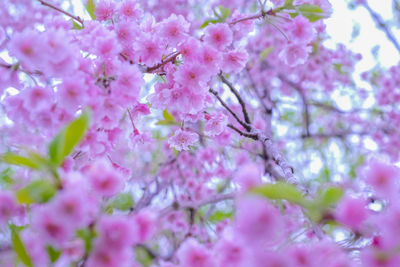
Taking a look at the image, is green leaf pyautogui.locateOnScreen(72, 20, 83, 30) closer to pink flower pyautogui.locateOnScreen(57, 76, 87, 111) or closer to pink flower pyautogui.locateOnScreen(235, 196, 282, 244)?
pink flower pyautogui.locateOnScreen(57, 76, 87, 111)

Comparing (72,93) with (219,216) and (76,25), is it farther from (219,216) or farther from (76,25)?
(219,216)

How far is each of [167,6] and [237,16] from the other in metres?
4.61

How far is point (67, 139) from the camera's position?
35.8 inches

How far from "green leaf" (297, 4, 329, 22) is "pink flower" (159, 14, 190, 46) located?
0.56 metres

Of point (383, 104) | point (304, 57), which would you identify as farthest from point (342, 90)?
point (304, 57)

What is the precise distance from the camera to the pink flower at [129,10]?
1680mm

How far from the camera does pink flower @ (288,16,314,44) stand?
5.67ft

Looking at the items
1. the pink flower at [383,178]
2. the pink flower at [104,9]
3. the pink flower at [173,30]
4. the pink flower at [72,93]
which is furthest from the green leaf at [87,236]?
the pink flower at [104,9]

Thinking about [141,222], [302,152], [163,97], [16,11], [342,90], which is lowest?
[302,152]

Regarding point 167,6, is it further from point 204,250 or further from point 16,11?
point 204,250

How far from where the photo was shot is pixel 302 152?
607 cm

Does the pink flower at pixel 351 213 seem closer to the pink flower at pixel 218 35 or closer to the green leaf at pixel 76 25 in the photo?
the pink flower at pixel 218 35

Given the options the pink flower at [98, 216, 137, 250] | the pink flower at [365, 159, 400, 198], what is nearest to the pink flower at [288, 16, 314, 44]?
the pink flower at [365, 159, 400, 198]

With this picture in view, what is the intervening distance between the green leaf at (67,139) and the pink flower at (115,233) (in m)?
0.20
